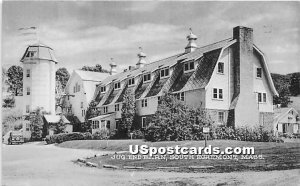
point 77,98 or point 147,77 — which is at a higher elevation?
point 147,77

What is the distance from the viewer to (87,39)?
41.0 ft

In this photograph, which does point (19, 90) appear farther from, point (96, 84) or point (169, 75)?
point (169, 75)

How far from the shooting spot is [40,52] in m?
12.7

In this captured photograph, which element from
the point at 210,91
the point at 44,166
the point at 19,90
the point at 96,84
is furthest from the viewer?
the point at 96,84

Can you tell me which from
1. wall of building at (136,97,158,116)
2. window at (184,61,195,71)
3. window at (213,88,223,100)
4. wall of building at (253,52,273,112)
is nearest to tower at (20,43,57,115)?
wall of building at (136,97,158,116)

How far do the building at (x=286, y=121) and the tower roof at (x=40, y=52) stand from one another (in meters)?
6.76

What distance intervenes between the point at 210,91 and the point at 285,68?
2470 millimetres

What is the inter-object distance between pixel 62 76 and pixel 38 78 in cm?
71

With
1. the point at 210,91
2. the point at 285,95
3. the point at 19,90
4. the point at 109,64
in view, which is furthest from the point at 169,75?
the point at 19,90

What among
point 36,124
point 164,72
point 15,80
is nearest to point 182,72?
point 164,72

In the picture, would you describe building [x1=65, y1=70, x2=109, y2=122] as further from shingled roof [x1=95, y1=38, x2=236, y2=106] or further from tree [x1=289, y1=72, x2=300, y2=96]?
tree [x1=289, y1=72, x2=300, y2=96]

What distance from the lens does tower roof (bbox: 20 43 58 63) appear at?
41.3ft

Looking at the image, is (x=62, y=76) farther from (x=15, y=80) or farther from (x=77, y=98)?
(x=77, y=98)

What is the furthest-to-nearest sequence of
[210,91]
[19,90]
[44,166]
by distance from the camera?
[210,91] → [19,90] → [44,166]
